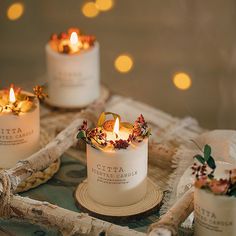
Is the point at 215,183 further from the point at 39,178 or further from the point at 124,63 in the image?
the point at 124,63

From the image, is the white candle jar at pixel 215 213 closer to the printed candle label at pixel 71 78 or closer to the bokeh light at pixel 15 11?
the printed candle label at pixel 71 78

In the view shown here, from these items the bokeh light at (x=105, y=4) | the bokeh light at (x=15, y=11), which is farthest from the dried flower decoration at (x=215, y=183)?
the bokeh light at (x=15, y=11)

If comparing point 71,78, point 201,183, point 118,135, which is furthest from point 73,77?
point 201,183

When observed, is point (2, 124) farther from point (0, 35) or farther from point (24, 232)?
point (0, 35)

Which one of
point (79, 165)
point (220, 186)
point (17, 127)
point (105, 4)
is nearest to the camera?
point (220, 186)

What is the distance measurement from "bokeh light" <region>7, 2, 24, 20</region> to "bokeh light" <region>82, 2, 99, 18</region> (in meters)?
0.18

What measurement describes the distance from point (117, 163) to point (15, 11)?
0.93 m

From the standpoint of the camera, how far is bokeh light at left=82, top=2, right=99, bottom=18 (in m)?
1.94

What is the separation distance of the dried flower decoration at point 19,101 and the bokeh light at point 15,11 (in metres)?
0.66

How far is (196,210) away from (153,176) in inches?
10.9

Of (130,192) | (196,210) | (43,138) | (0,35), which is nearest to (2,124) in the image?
(43,138)

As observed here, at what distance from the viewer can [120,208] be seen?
1.17 m

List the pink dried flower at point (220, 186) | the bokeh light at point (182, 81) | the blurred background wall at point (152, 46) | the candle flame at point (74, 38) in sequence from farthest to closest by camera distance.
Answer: the bokeh light at point (182, 81) < the blurred background wall at point (152, 46) < the candle flame at point (74, 38) < the pink dried flower at point (220, 186)

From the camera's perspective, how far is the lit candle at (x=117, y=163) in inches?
44.9
